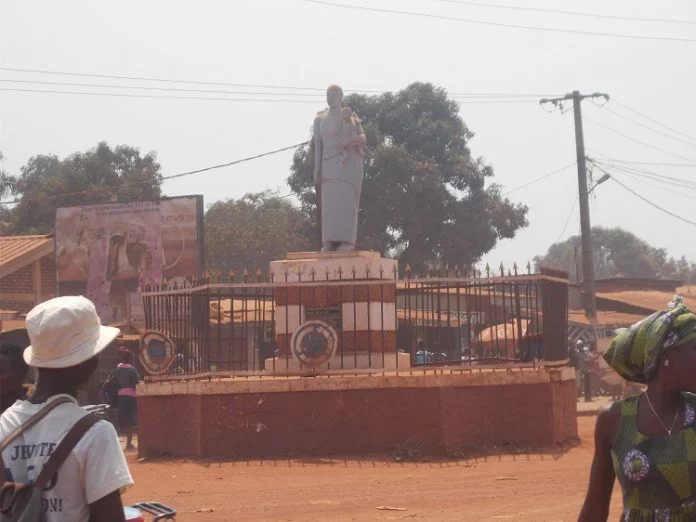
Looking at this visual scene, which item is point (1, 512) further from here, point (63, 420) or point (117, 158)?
point (117, 158)

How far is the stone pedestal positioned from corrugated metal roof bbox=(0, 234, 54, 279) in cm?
1502

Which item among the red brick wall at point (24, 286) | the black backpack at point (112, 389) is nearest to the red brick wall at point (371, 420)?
the black backpack at point (112, 389)

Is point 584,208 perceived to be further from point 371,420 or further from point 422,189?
point 371,420

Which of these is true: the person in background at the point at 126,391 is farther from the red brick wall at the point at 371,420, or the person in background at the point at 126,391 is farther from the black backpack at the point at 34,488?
the black backpack at the point at 34,488

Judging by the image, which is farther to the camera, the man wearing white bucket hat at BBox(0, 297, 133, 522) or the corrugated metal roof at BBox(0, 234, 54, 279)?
the corrugated metal roof at BBox(0, 234, 54, 279)

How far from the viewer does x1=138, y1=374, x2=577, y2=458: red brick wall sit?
41.3 ft

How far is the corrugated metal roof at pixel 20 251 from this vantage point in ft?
90.6

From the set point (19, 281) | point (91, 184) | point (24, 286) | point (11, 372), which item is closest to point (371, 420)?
point (11, 372)

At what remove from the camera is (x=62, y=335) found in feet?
10.6

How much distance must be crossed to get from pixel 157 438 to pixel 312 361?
211 centimetres

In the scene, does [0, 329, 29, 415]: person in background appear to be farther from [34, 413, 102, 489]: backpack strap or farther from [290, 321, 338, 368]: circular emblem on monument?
[290, 321, 338, 368]: circular emblem on monument

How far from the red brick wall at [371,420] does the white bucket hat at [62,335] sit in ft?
31.2

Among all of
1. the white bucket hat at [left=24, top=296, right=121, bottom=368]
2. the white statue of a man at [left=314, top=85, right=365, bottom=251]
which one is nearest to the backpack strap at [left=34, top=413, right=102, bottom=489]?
the white bucket hat at [left=24, top=296, right=121, bottom=368]

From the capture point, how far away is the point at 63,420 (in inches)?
123
